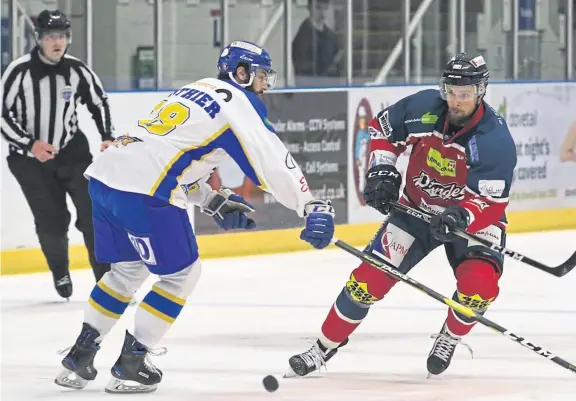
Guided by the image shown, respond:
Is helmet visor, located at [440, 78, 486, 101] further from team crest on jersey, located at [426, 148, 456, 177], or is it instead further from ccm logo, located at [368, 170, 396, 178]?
ccm logo, located at [368, 170, 396, 178]

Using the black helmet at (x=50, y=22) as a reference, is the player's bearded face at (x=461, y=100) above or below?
below

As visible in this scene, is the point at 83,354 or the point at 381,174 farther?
the point at 381,174

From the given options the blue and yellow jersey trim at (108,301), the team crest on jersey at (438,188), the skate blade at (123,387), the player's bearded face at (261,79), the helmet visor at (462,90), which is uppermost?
the player's bearded face at (261,79)

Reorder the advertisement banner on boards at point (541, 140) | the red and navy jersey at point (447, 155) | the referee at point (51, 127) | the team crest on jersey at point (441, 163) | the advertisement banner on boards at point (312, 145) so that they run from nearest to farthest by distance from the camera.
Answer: the red and navy jersey at point (447, 155)
the team crest on jersey at point (441, 163)
the referee at point (51, 127)
the advertisement banner on boards at point (312, 145)
the advertisement banner on boards at point (541, 140)

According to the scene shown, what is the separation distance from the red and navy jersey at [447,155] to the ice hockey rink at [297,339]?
540 mm

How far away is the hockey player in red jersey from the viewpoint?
438cm

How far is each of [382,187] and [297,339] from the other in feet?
3.52

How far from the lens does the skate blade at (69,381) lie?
4.32 metres

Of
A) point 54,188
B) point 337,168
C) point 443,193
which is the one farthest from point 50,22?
point 337,168

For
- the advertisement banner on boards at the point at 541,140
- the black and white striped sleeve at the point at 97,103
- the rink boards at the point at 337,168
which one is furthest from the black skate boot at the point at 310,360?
the advertisement banner on boards at the point at 541,140

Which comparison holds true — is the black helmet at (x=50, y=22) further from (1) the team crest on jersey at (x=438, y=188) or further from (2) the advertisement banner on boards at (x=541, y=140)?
(2) the advertisement banner on boards at (x=541, y=140)

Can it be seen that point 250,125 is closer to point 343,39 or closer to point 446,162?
point 446,162

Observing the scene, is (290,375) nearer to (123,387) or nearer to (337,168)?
(123,387)

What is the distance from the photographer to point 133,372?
421 centimetres
